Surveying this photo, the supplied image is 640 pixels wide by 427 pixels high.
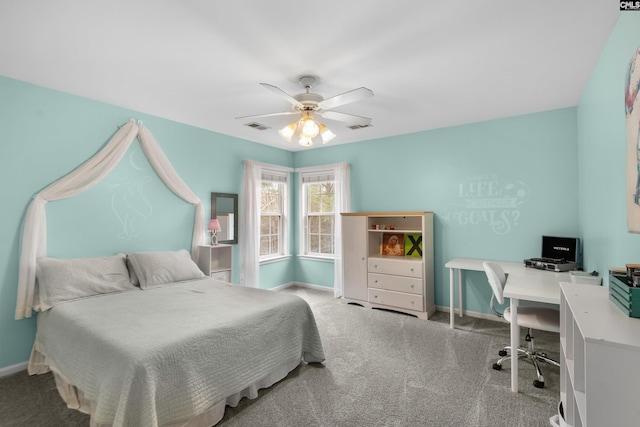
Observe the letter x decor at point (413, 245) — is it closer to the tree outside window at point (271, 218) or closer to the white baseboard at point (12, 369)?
the tree outside window at point (271, 218)

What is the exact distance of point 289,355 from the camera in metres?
2.64

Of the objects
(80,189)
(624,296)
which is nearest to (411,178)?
(624,296)

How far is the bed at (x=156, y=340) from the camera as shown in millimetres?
1731

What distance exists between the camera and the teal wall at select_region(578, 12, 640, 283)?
1783 millimetres

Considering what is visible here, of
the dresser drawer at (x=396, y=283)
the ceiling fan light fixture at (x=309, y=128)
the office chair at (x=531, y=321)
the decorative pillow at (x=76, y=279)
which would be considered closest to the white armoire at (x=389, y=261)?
the dresser drawer at (x=396, y=283)

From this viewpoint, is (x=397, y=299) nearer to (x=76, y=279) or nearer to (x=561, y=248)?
(x=561, y=248)

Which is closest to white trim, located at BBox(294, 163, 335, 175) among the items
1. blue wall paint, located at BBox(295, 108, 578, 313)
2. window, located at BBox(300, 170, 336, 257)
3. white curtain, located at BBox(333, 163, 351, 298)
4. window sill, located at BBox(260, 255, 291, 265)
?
window, located at BBox(300, 170, 336, 257)

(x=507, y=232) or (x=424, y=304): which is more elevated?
(x=507, y=232)

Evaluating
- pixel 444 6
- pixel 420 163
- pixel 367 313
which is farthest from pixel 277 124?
pixel 367 313

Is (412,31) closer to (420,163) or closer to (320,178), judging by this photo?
(420,163)

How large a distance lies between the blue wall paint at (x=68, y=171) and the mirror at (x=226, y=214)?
150mm

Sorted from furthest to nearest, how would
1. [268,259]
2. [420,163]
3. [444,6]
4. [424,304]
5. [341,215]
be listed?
[268,259], [341,215], [420,163], [424,304], [444,6]

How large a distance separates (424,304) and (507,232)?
141 centimetres

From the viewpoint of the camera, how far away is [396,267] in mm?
4312
